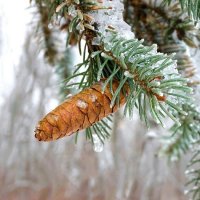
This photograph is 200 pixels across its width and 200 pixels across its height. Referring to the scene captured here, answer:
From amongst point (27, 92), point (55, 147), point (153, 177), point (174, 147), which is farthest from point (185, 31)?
point (55, 147)

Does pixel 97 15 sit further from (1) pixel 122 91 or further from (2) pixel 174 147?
(2) pixel 174 147

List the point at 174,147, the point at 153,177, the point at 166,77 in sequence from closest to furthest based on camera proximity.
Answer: the point at 166,77, the point at 174,147, the point at 153,177

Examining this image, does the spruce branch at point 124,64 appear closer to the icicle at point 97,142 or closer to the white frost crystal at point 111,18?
the white frost crystal at point 111,18

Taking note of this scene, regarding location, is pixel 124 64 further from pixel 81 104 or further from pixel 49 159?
pixel 49 159

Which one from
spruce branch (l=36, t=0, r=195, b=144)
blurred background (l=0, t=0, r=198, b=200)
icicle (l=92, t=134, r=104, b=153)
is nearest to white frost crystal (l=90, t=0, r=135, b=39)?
spruce branch (l=36, t=0, r=195, b=144)

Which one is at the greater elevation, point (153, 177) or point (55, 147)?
point (55, 147)

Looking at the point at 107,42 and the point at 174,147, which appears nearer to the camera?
the point at 107,42

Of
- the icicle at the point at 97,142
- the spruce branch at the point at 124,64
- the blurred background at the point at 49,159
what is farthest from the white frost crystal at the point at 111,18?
the blurred background at the point at 49,159
